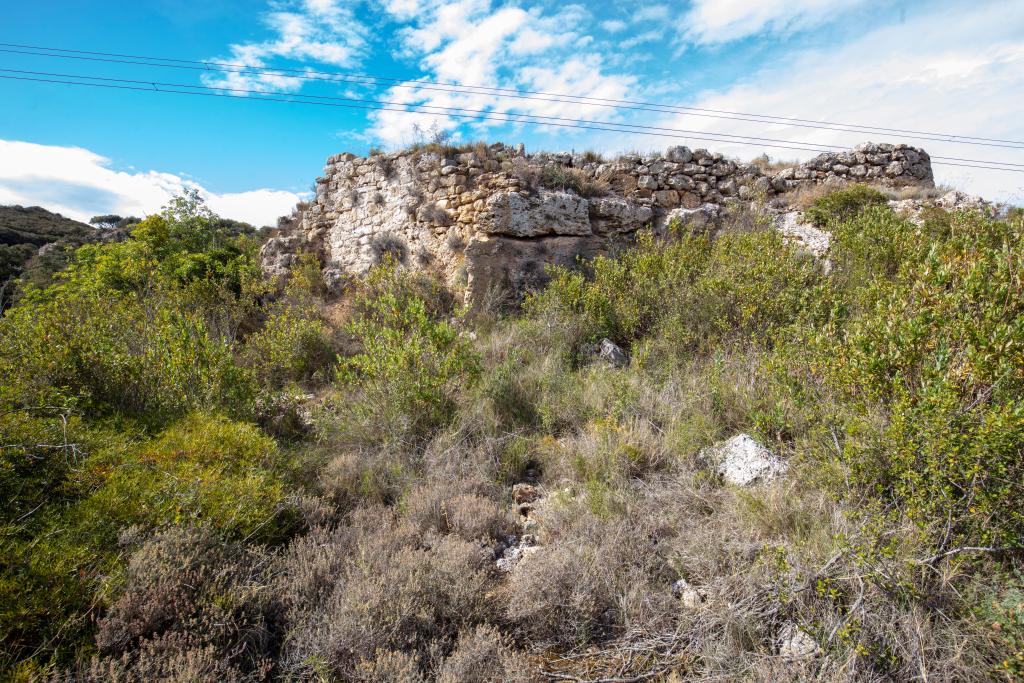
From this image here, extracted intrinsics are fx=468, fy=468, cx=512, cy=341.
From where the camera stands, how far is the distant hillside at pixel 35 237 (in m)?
14.6

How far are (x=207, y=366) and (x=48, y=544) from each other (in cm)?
223

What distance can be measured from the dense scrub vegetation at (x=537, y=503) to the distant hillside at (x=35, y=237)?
41.3ft

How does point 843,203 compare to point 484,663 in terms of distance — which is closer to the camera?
point 484,663

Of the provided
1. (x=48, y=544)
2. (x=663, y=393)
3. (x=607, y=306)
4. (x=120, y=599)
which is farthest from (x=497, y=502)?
(x=607, y=306)

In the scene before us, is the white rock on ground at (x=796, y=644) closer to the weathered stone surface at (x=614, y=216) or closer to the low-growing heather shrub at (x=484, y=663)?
the low-growing heather shrub at (x=484, y=663)

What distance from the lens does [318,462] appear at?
13.0 ft

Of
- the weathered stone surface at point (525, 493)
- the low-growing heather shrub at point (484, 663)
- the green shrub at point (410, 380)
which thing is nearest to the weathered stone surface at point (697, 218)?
the green shrub at point (410, 380)

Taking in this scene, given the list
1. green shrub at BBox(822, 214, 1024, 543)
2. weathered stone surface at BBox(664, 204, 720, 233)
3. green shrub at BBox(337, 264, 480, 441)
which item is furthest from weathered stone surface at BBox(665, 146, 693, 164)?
green shrub at BBox(337, 264, 480, 441)

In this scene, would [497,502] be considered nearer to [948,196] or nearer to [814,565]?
[814,565]

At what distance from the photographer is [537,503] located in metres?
3.67

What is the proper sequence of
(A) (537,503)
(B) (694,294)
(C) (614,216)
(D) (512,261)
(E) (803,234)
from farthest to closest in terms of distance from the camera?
(C) (614,216), (E) (803,234), (D) (512,261), (B) (694,294), (A) (537,503)

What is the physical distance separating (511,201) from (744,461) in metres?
5.35

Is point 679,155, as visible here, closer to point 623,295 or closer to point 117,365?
point 623,295

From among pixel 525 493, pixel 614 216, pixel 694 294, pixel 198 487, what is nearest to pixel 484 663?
pixel 525 493
